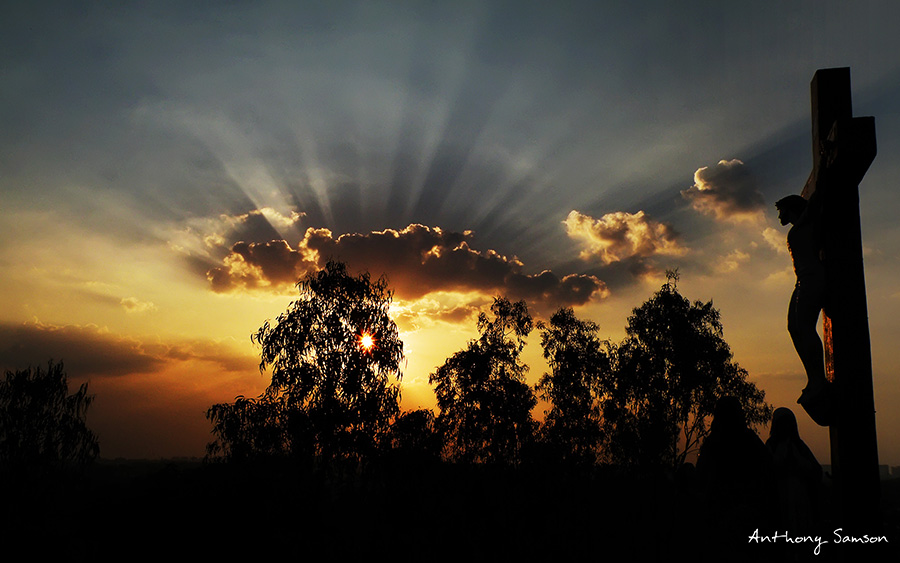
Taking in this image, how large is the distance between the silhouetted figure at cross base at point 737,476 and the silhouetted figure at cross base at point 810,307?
2.84 feet

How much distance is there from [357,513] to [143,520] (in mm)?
10387

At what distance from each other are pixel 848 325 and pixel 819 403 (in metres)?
0.88

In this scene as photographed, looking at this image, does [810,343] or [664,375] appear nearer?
[810,343]

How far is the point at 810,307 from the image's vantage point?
258 inches

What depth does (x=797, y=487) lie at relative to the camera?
281 inches

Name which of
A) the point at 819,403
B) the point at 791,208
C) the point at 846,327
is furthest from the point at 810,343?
the point at 791,208

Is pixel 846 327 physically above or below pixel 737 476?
above

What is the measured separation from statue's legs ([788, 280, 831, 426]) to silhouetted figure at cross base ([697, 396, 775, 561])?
0.82m

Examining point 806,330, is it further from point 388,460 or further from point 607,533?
point 388,460

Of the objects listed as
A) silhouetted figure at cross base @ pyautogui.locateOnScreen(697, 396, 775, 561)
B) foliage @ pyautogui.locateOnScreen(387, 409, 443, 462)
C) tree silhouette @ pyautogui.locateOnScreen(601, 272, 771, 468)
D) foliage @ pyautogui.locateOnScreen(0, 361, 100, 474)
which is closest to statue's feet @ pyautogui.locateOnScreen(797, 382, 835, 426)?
silhouetted figure at cross base @ pyautogui.locateOnScreen(697, 396, 775, 561)

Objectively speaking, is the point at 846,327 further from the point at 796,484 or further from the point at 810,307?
the point at 796,484

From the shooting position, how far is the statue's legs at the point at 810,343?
6469 millimetres

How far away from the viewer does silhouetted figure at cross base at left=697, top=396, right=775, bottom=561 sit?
717 cm

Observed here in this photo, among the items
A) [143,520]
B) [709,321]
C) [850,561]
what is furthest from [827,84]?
[709,321]
